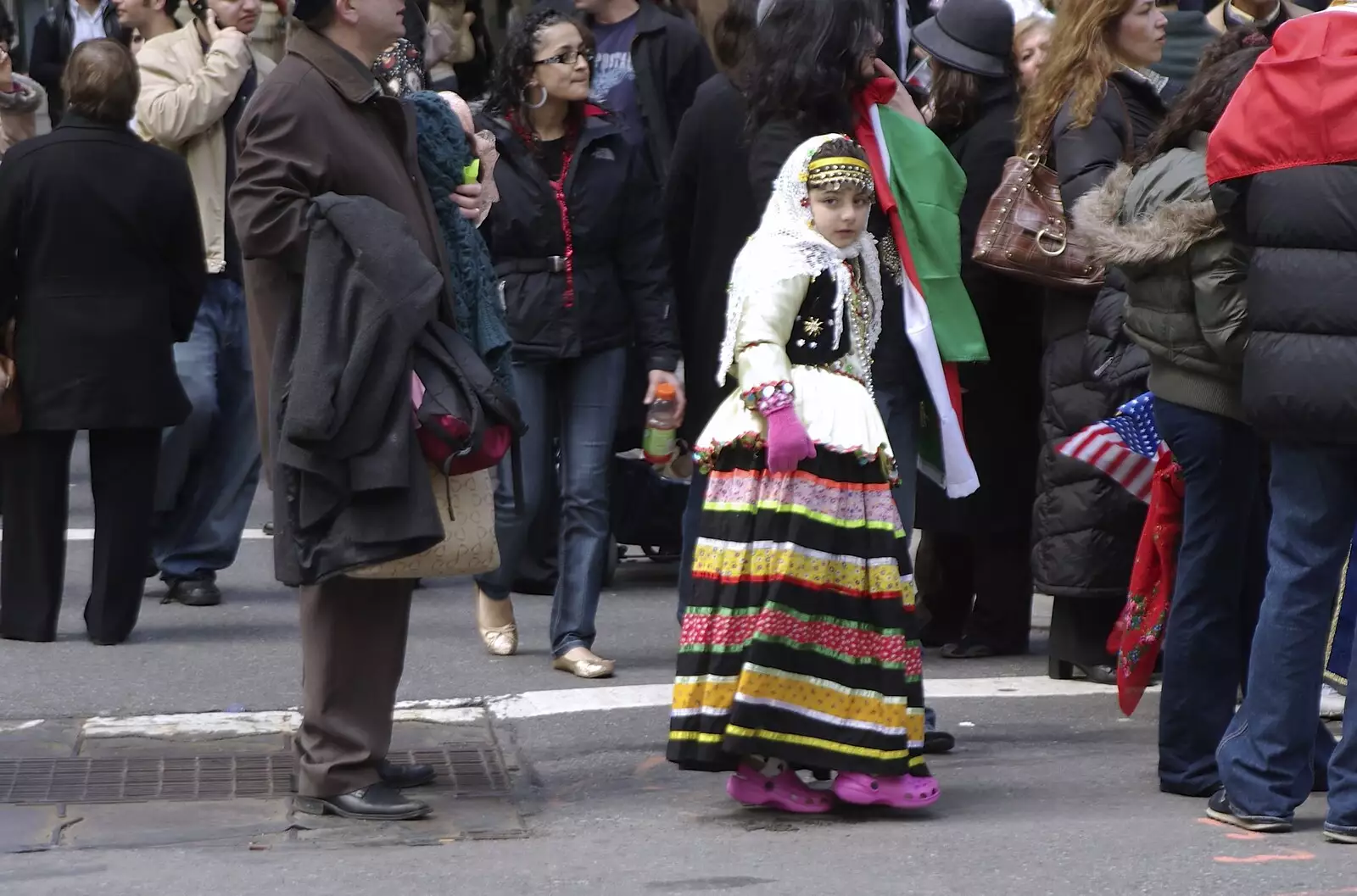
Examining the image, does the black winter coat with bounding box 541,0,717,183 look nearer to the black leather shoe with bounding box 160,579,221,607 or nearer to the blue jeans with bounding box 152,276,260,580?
the blue jeans with bounding box 152,276,260,580

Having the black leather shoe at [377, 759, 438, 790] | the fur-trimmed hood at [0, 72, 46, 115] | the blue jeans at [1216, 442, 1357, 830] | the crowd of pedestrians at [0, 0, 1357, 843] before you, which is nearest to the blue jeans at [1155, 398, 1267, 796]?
the crowd of pedestrians at [0, 0, 1357, 843]

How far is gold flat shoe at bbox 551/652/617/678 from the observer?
23.4 feet

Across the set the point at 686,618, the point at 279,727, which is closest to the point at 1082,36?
the point at 686,618

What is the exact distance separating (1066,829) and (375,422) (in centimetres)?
190

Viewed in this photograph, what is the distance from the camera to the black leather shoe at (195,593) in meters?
8.54

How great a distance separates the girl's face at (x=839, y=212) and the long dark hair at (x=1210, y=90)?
779 mm

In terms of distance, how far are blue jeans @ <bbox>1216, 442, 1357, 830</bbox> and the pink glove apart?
1092 mm

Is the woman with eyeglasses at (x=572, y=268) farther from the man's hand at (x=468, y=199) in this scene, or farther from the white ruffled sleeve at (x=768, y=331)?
the white ruffled sleeve at (x=768, y=331)

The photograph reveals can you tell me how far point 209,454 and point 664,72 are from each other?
251 cm

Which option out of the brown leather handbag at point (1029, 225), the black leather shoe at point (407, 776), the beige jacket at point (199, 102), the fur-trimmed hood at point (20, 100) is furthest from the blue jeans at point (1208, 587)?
the fur-trimmed hood at point (20, 100)

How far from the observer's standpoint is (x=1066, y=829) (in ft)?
17.3

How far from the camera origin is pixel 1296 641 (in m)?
5.12

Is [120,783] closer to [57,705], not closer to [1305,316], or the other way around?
[57,705]

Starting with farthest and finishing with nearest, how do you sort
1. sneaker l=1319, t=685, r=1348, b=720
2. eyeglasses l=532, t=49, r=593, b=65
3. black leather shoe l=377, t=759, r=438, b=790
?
1. eyeglasses l=532, t=49, r=593, b=65
2. sneaker l=1319, t=685, r=1348, b=720
3. black leather shoe l=377, t=759, r=438, b=790
